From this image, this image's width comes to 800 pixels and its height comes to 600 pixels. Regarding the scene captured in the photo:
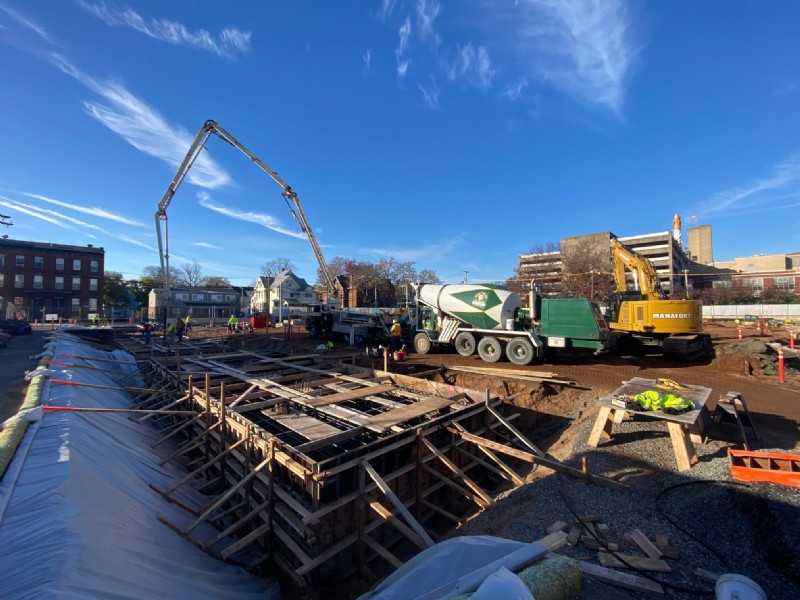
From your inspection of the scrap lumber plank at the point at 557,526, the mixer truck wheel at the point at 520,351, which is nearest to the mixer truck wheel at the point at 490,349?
the mixer truck wheel at the point at 520,351

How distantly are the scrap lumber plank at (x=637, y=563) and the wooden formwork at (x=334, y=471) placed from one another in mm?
1895

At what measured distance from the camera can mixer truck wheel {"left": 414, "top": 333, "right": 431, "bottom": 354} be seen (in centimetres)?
1539

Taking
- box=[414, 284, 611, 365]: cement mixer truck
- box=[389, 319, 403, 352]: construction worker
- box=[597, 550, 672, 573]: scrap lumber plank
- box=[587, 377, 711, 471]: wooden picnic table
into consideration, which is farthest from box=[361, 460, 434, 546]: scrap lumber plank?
box=[389, 319, 403, 352]: construction worker

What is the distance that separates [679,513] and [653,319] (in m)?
10.8

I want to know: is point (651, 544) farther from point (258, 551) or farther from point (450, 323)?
point (450, 323)

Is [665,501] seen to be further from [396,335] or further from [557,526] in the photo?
[396,335]

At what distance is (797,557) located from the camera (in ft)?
9.92

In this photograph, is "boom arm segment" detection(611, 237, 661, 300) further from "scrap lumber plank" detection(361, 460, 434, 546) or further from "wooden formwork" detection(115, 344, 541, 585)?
"scrap lumber plank" detection(361, 460, 434, 546)

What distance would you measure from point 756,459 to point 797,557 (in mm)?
1464

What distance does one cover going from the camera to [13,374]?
9469 mm

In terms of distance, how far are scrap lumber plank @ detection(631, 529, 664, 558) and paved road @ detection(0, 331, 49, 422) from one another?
9.07 meters

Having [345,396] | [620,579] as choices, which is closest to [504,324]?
[345,396]

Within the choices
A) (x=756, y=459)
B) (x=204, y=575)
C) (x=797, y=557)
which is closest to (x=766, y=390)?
(x=756, y=459)

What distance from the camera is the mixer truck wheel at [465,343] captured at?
1395 centimetres
